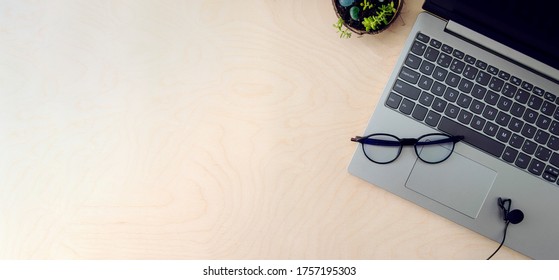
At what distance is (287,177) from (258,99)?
15 cm

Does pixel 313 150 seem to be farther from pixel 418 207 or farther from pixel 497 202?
pixel 497 202

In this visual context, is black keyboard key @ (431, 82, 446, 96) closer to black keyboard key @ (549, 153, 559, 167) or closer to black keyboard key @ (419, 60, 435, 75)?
black keyboard key @ (419, 60, 435, 75)

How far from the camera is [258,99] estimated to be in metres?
0.95

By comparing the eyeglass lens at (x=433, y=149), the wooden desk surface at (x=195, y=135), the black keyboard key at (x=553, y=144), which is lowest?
the wooden desk surface at (x=195, y=135)

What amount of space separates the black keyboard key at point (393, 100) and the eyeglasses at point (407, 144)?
0.17 ft

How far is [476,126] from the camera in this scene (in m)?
0.90

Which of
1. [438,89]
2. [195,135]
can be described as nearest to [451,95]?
[438,89]

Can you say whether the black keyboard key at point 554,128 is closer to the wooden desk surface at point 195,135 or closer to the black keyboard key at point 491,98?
the black keyboard key at point 491,98

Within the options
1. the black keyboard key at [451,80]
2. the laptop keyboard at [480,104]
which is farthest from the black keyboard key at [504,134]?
the black keyboard key at [451,80]

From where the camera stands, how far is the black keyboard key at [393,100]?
2.97 feet

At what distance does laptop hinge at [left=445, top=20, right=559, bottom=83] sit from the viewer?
89cm

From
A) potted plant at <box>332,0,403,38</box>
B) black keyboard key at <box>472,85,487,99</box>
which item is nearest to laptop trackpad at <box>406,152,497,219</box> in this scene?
black keyboard key at <box>472,85,487,99</box>

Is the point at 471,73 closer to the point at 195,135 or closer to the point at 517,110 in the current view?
the point at 517,110

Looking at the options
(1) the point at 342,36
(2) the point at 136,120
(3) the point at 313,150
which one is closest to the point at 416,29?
(1) the point at 342,36
